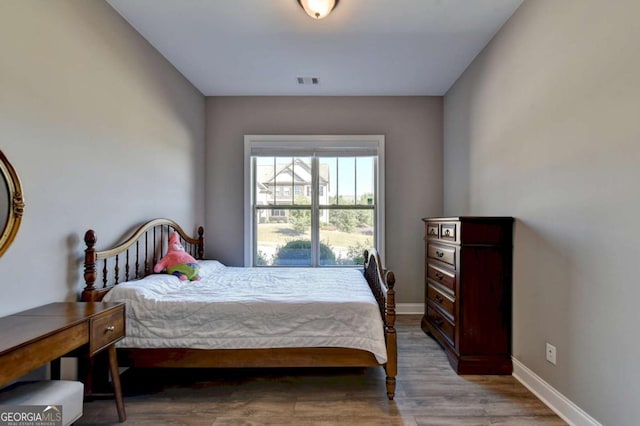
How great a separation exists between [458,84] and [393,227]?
1.84 m

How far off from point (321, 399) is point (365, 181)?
271 centimetres

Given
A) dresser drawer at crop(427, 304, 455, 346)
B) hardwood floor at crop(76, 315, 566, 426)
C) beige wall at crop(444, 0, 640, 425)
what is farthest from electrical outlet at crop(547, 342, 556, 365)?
dresser drawer at crop(427, 304, 455, 346)

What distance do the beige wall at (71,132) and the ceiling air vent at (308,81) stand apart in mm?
1449

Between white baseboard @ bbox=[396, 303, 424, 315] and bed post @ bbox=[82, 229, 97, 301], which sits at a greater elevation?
bed post @ bbox=[82, 229, 97, 301]

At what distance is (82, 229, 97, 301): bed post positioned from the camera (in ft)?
6.72

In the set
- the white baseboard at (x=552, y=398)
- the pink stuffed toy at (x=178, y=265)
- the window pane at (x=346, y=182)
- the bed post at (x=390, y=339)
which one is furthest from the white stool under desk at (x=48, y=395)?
the window pane at (x=346, y=182)

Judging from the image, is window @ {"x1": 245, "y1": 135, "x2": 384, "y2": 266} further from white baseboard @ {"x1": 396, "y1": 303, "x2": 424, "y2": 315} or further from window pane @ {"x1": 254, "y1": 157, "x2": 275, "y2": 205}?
white baseboard @ {"x1": 396, "y1": 303, "x2": 424, "y2": 315}

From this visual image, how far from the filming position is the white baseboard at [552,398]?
180 centimetres

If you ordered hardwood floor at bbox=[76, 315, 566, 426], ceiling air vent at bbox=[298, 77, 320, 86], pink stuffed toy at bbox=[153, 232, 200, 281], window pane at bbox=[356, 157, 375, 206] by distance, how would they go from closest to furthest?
hardwood floor at bbox=[76, 315, 566, 426] → pink stuffed toy at bbox=[153, 232, 200, 281] → ceiling air vent at bbox=[298, 77, 320, 86] → window pane at bbox=[356, 157, 375, 206]

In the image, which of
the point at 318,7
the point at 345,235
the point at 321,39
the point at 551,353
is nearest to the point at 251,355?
the point at 551,353

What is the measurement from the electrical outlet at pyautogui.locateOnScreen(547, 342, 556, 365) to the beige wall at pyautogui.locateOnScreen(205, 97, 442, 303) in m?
1.97

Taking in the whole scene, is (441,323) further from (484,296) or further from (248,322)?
(248,322)

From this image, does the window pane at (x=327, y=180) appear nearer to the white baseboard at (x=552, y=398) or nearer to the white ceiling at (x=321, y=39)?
the white ceiling at (x=321, y=39)

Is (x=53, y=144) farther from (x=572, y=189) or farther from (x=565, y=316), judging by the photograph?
(x=565, y=316)
